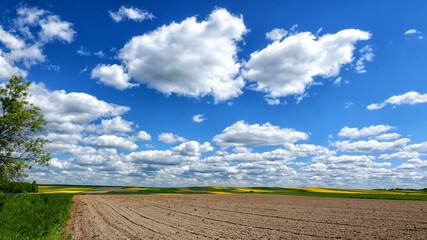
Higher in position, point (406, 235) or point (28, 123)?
point (28, 123)

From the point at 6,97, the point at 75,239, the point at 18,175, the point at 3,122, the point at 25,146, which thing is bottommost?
the point at 75,239

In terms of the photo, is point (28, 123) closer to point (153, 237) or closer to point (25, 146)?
point (25, 146)

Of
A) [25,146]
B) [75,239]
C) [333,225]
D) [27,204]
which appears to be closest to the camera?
[75,239]

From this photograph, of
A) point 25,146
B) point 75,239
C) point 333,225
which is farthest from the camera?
point 25,146

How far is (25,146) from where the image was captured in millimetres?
27828

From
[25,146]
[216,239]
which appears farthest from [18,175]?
[216,239]

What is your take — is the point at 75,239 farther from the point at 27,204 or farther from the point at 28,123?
the point at 28,123

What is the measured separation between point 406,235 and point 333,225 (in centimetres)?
539

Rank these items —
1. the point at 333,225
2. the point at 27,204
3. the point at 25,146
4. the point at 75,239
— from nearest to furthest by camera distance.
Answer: the point at 75,239 < the point at 333,225 < the point at 27,204 < the point at 25,146

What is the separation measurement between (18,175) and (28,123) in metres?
5.52

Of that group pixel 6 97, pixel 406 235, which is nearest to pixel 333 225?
pixel 406 235

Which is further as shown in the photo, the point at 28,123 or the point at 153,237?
the point at 28,123

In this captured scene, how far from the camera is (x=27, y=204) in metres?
25.3

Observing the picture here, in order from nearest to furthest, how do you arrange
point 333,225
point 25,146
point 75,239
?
point 75,239 < point 333,225 < point 25,146
